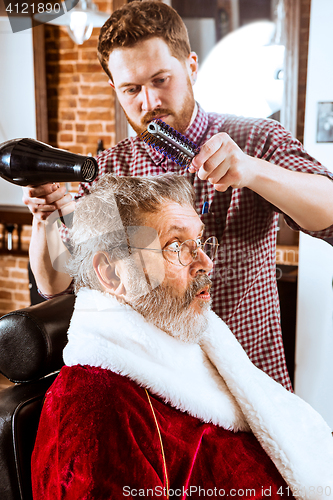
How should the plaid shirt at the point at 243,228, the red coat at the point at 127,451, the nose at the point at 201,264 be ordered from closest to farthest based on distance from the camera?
the red coat at the point at 127,451 → the nose at the point at 201,264 → the plaid shirt at the point at 243,228

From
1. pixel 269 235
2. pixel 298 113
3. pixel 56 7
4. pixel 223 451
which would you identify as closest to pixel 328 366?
pixel 269 235

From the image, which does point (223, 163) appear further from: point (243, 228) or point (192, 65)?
point (192, 65)

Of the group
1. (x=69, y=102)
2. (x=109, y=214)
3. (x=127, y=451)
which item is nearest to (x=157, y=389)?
(x=127, y=451)

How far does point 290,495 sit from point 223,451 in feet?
0.58

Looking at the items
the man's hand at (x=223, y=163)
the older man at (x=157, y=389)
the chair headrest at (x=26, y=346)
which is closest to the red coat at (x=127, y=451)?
the older man at (x=157, y=389)

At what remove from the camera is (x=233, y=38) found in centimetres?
138

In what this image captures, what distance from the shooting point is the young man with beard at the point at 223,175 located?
981mm

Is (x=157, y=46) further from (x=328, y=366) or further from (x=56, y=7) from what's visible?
(x=328, y=366)

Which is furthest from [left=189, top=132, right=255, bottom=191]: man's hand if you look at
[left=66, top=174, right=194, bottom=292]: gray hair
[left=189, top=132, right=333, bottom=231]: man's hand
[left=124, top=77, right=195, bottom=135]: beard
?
[left=124, top=77, right=195, bottom=135]: beard

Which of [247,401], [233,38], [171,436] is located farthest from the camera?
[233,38]

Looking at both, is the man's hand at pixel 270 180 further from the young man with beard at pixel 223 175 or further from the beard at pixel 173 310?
the beard at pixel 173 310

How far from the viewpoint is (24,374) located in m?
1.01

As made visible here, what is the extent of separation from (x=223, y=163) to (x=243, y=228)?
12.7 inches

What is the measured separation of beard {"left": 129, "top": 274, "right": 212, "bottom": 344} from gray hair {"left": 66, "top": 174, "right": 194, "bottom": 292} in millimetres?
123
